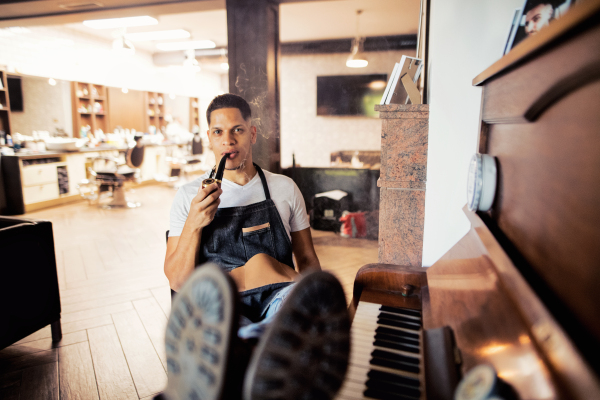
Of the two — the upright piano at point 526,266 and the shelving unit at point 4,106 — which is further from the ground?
the shelving unit at point 4,106

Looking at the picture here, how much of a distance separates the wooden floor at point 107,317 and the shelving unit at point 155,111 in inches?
210

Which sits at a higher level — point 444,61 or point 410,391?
point 444,61

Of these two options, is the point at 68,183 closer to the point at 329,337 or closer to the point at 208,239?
the point at 208,239

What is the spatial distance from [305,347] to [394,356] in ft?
1.25

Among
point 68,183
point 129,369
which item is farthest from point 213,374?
point 68,183

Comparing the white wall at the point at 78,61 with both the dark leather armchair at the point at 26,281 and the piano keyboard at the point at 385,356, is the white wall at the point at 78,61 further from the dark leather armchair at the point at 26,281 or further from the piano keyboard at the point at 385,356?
the piano keyboard at the point at 385,356

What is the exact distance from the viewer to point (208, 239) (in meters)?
1.32

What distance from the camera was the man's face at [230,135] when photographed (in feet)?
4.61

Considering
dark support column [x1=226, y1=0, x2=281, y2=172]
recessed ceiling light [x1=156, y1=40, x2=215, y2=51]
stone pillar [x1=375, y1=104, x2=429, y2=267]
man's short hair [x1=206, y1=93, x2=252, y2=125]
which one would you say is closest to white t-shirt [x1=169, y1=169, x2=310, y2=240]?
man's short hair [x1=206, y1=93, x2=252, y2=125]

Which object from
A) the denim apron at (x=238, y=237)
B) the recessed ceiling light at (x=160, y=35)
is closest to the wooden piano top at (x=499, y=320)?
the denim apron at (x=238, y=237)

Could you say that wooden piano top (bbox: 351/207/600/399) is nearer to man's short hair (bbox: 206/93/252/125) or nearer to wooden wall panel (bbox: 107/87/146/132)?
man's short hair (bbox: 206/93/252/125)

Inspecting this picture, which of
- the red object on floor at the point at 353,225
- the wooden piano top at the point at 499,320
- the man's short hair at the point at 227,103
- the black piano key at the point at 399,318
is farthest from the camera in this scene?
the red object on floor at the point at 353,225

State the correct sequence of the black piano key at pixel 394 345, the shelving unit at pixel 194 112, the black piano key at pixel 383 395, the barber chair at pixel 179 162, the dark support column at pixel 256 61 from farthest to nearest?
the shelving unit at pixel 194 112 → the barber chair at pixel 179 162 → the dark support column at pixel 256 61 → the black piano key at pixel 394 345 → the black piano key at pixel 383 395

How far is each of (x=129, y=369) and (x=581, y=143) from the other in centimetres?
213
